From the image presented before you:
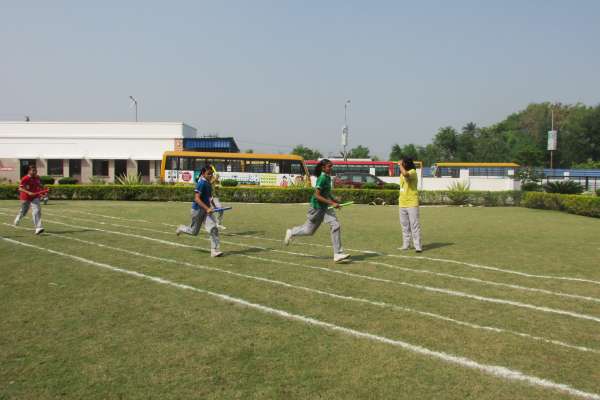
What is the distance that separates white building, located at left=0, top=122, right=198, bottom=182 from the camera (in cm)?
4038

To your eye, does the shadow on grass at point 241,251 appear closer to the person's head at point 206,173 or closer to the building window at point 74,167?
the person's head at point 206,173

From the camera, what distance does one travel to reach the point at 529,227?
1381 cm

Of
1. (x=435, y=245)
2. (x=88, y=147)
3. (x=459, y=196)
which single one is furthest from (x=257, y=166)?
(x=435, y=245)

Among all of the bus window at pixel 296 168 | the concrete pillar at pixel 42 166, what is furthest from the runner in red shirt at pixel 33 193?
the concrete pillar at pixel 42 166

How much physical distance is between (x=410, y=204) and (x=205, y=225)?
12.3ft

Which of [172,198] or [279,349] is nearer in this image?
[279,349]

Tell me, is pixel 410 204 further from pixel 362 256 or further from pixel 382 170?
A: pixel 382 170

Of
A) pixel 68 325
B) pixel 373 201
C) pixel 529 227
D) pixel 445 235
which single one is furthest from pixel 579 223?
pixel 68 325

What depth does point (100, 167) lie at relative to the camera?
41062 millimetres

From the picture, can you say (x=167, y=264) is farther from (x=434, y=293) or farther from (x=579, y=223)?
(x=579, y=223)

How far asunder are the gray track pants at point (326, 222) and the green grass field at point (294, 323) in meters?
0.37

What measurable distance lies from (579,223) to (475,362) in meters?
13.7

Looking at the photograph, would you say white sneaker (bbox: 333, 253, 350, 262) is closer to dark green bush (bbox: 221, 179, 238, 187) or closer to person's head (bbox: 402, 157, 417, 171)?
person's head (bbox: 402, 157, 417, 171)

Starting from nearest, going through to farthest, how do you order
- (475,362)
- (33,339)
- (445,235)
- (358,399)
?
(358,399) → (475,362) → (33,339) → (445,235)
